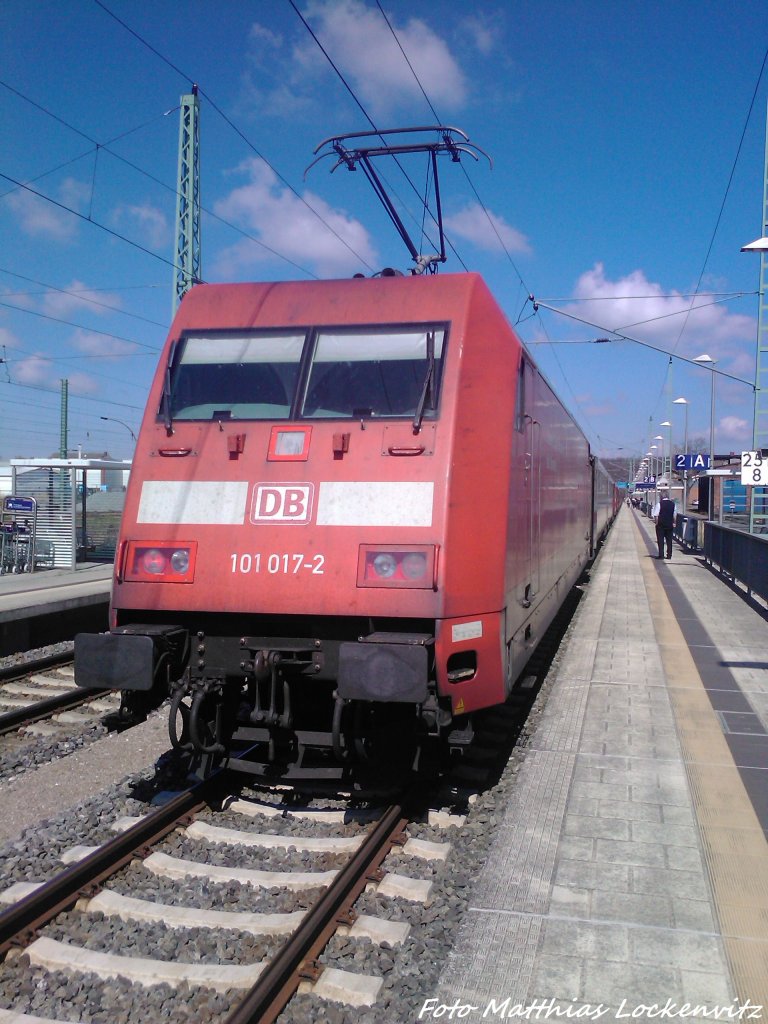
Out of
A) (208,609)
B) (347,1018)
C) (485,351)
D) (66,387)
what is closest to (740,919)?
(347,1018)

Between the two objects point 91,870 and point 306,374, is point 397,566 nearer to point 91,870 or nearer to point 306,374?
point 306,374

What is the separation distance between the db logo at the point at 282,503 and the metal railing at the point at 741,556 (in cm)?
1080

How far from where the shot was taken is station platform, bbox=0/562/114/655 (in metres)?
11.7

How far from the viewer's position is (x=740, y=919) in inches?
157

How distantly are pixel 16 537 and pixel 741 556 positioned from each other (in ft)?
46.6

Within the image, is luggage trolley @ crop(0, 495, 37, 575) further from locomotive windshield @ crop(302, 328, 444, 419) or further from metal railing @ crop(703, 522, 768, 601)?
metal railing @ crop(703, 522, 768, 601)

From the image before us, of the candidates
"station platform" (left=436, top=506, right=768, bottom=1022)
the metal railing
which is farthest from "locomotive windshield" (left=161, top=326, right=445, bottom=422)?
the metal railing

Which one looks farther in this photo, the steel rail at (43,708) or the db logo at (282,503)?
the steel rail at (43,708)

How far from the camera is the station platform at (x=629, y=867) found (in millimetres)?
3436

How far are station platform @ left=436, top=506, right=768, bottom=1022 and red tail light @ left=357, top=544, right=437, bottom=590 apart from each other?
152cm

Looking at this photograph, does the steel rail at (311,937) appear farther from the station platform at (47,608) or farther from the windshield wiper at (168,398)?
the station platform at (47,608)

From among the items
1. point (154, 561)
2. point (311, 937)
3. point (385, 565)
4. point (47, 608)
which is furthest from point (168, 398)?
point (47, 608)

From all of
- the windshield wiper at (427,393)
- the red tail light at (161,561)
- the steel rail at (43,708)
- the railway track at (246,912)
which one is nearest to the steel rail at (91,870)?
the railway track at (246,912)

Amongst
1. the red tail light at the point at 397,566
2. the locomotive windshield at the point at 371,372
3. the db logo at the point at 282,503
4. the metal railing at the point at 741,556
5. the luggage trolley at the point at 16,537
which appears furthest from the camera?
the luggage trolley at the point at 16,537
